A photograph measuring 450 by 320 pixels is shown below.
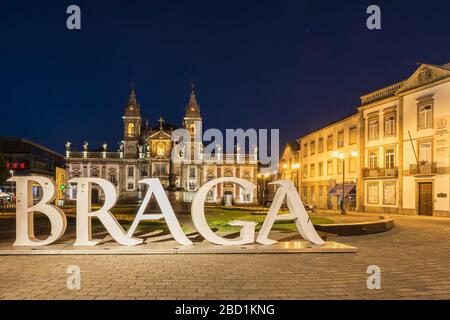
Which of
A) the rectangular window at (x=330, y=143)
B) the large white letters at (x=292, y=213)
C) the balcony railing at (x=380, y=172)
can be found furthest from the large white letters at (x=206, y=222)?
the rectangular window at (x=330, y=143)

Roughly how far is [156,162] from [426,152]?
64.1m

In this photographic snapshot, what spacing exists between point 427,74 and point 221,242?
25.3 meters

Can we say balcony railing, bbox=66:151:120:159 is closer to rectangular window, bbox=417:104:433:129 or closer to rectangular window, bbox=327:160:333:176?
rectangular window, bbox=327:160:333:176

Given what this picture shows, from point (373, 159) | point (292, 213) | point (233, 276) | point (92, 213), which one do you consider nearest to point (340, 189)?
point (373, 159)

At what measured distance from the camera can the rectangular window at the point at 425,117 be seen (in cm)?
2967

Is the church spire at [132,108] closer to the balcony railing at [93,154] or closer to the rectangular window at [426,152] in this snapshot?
the balcony railing at [93,154]

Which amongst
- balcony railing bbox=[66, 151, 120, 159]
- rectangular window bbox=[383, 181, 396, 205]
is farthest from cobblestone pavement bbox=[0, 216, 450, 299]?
balcony railing bbox=[66, 151, 120, 159]

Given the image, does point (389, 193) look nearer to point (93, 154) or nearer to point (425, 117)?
point (425, 117)

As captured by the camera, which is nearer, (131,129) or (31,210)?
(31,210)

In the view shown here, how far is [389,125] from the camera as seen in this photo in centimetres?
3434

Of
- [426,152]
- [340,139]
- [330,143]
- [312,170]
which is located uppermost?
[340,139]

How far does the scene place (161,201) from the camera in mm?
11812
